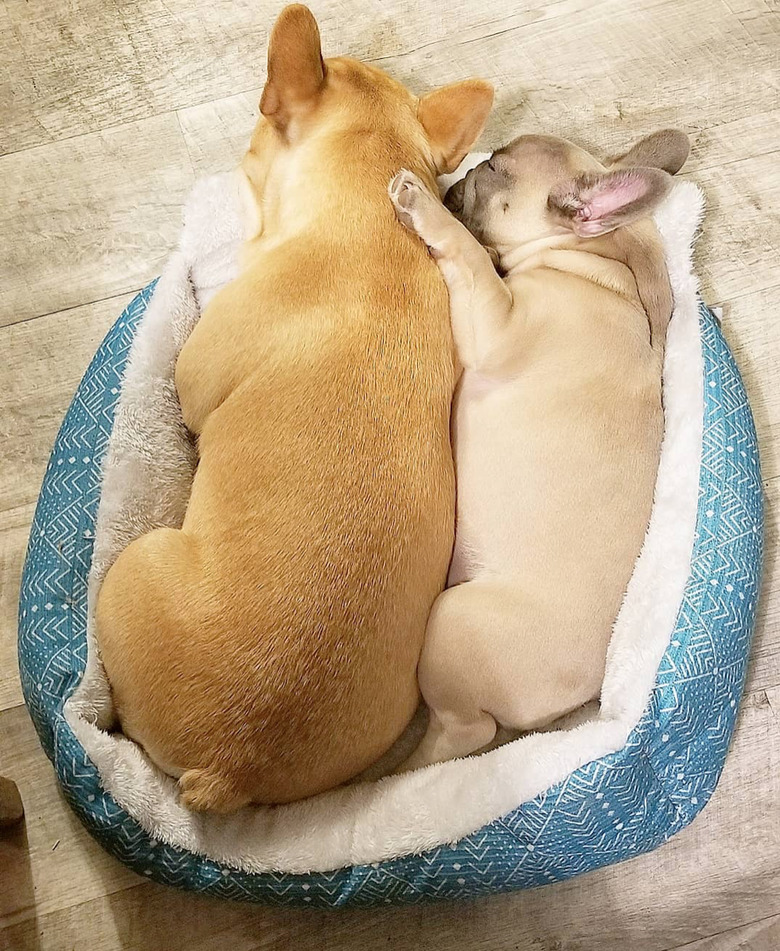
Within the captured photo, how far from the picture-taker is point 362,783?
1531 mm

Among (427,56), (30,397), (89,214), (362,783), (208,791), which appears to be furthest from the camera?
(427,56)

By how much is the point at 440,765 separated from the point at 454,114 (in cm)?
110

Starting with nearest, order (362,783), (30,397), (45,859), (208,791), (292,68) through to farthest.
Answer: (208,791) → (292,68) → (362,783) → (45,859) → (30,397)

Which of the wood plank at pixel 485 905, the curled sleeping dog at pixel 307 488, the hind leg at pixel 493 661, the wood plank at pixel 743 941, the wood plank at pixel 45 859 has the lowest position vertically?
the wood plank at pixel 743 941

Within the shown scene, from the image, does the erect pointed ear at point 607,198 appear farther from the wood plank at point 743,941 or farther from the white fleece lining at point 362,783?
the wood plank at point 743,941

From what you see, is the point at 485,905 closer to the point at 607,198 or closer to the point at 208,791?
the point at 208,791

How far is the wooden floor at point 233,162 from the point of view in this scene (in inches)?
64.8

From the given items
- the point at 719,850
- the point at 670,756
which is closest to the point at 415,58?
the point at 670,756

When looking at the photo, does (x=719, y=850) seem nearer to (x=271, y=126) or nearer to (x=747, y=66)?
(x=271, y=126)

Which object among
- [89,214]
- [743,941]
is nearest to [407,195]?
[89,214]

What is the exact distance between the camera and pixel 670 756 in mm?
1498

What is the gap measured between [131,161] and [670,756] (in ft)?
5.42

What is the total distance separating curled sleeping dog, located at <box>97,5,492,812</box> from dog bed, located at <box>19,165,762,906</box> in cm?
8

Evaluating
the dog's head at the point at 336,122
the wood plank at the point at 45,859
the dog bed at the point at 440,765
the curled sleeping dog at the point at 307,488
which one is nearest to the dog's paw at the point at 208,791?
the curled sleeping dog at the point at 307,488
